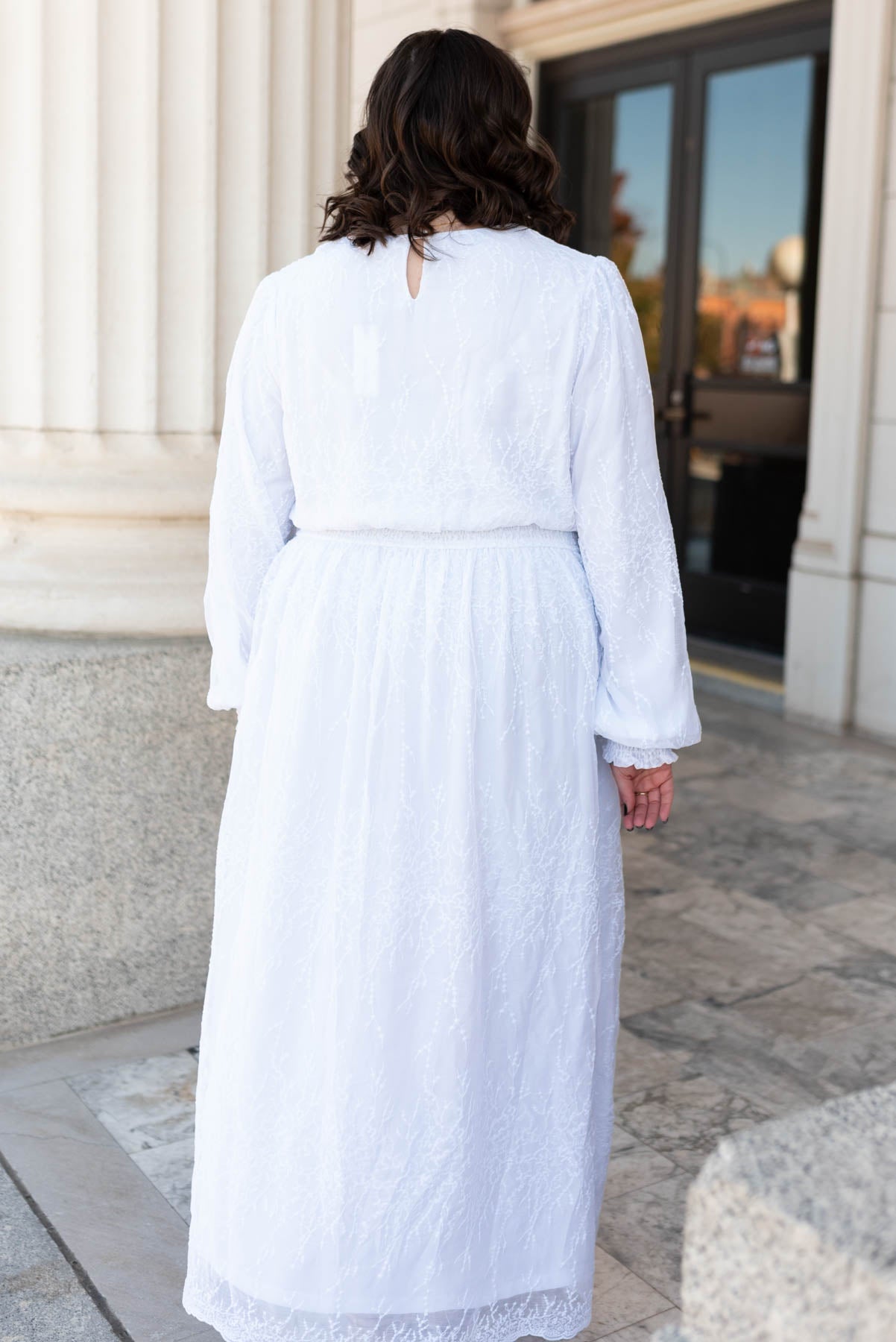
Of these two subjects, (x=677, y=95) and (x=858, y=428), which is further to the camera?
(x=677, y=95)

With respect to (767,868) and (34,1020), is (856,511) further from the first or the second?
(34,1020)

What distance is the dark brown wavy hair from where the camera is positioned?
1.89 meters

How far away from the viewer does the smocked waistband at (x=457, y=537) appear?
1998mm

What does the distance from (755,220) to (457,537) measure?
5.61m

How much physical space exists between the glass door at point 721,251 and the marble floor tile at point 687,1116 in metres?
4.31

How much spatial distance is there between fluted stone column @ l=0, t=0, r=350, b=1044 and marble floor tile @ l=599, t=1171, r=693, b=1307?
1.17 meters

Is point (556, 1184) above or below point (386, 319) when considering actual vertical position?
below

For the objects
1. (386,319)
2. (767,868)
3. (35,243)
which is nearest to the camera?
(386,319)

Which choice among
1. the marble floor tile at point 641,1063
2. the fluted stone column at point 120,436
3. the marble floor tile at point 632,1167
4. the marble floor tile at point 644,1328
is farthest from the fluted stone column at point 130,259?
the marble floor tile at point 644,1328

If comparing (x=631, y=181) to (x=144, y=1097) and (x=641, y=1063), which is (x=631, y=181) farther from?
(x=144, y=1097)

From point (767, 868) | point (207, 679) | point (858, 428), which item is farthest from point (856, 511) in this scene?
point (207, 679)

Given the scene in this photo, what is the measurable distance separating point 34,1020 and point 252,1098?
1242 mm

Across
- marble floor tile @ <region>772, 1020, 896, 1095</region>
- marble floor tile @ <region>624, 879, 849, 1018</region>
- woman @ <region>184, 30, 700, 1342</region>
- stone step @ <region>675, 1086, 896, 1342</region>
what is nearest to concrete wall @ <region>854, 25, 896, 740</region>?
marble floor tile @ <region>624, 879, 849, 1018</region>

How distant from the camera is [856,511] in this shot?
5.96 meters
